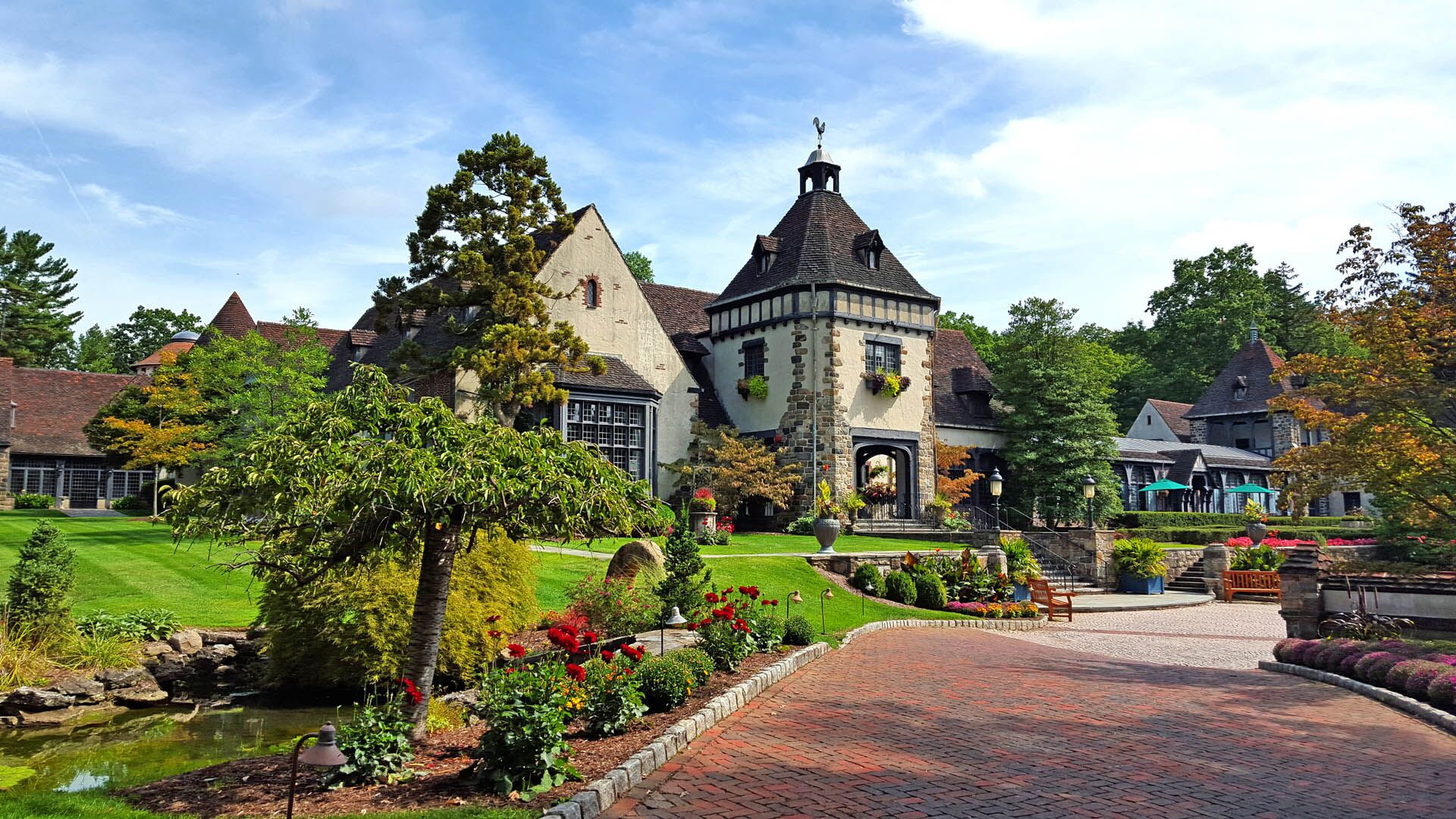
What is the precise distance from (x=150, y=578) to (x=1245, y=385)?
57.1 m

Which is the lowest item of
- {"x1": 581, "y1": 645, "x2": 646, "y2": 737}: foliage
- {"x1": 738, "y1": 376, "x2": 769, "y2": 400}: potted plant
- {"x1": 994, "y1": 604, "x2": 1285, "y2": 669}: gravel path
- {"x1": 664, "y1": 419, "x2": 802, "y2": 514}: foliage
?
{"x1": 994, "y1": 604, "x2": 1285, "y2": 669}: gravel path

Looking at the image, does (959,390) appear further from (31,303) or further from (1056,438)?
(31,303)

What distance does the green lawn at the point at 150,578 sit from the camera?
14.9 metres

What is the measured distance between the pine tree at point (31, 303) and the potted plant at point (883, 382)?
5321 centimetres

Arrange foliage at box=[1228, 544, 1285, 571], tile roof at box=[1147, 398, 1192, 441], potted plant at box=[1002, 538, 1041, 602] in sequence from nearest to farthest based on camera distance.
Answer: potted plant at box=[1002, 538, 1041, 602], foliage at box=[1228, 544, 1285, 571], tile roof at box=[1147, 398, 1192, 441]

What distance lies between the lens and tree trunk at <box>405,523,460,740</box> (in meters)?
8.34

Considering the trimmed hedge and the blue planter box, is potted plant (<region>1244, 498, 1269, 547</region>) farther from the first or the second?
the blue planter box

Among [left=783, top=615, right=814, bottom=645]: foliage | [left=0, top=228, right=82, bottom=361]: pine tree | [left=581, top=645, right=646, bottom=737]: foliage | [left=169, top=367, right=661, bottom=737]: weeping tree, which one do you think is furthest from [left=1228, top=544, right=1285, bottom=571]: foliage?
[left=0, top=228, right=82, bottom=361]: pine tree

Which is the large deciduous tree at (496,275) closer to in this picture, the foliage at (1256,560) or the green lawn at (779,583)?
the green lawn at (779,583)

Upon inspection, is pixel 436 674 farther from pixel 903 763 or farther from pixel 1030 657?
pixel 1030 657

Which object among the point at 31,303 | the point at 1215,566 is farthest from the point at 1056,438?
the point at 31,303

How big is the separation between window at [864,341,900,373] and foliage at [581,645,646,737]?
25.5m

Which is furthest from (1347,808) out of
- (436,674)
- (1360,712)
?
(436,674)

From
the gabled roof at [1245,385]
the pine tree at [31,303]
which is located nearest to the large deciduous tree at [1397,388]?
the gabled roof at [1245,385]
